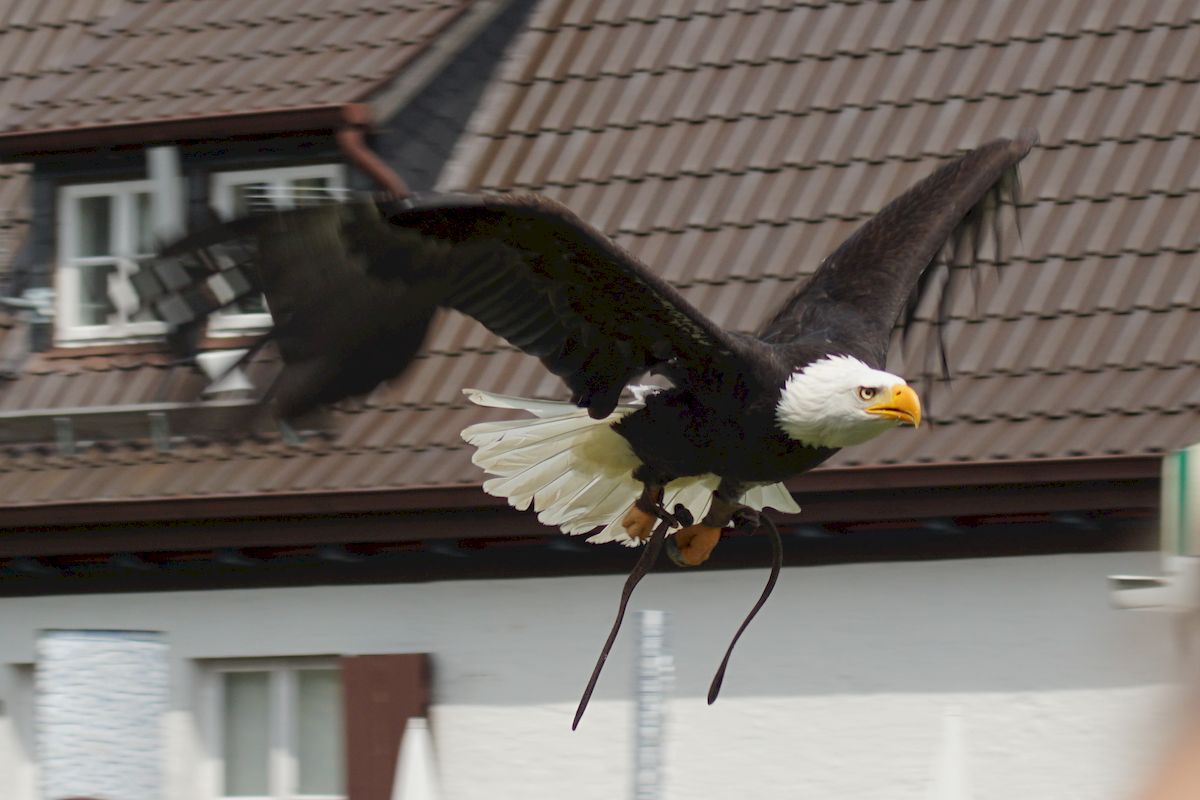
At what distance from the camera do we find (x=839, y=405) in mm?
4082

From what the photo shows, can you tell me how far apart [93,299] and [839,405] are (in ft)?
15.9

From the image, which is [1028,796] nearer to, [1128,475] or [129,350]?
[1128,475]

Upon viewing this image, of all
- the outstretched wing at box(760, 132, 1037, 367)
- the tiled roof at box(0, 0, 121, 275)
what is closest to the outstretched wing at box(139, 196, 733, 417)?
the outstretched wing at box(760, 132, 1037, 367)

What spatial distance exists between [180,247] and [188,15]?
5275mm

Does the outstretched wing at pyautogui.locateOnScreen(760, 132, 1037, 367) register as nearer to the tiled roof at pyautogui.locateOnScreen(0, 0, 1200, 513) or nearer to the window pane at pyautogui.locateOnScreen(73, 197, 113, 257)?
the tiled roof at pyautogui.locateOnScreen(0, 0, 1200, 513)

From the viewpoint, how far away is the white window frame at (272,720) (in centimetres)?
779

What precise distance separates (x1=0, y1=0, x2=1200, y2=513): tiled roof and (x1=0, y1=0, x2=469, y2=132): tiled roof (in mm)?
151

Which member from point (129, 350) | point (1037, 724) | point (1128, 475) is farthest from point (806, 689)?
point (129, 350)

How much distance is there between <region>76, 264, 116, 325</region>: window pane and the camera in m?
8.21

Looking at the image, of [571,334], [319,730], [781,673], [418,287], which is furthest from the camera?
[319,730]

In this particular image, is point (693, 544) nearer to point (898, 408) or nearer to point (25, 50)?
point (898, 408)

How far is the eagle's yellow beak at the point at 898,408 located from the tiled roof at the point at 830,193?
2516mm

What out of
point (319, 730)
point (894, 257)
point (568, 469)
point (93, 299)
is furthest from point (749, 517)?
point (93, 299)

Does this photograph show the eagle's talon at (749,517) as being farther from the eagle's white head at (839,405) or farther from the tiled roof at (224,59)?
the tiled roof at (224,59)
